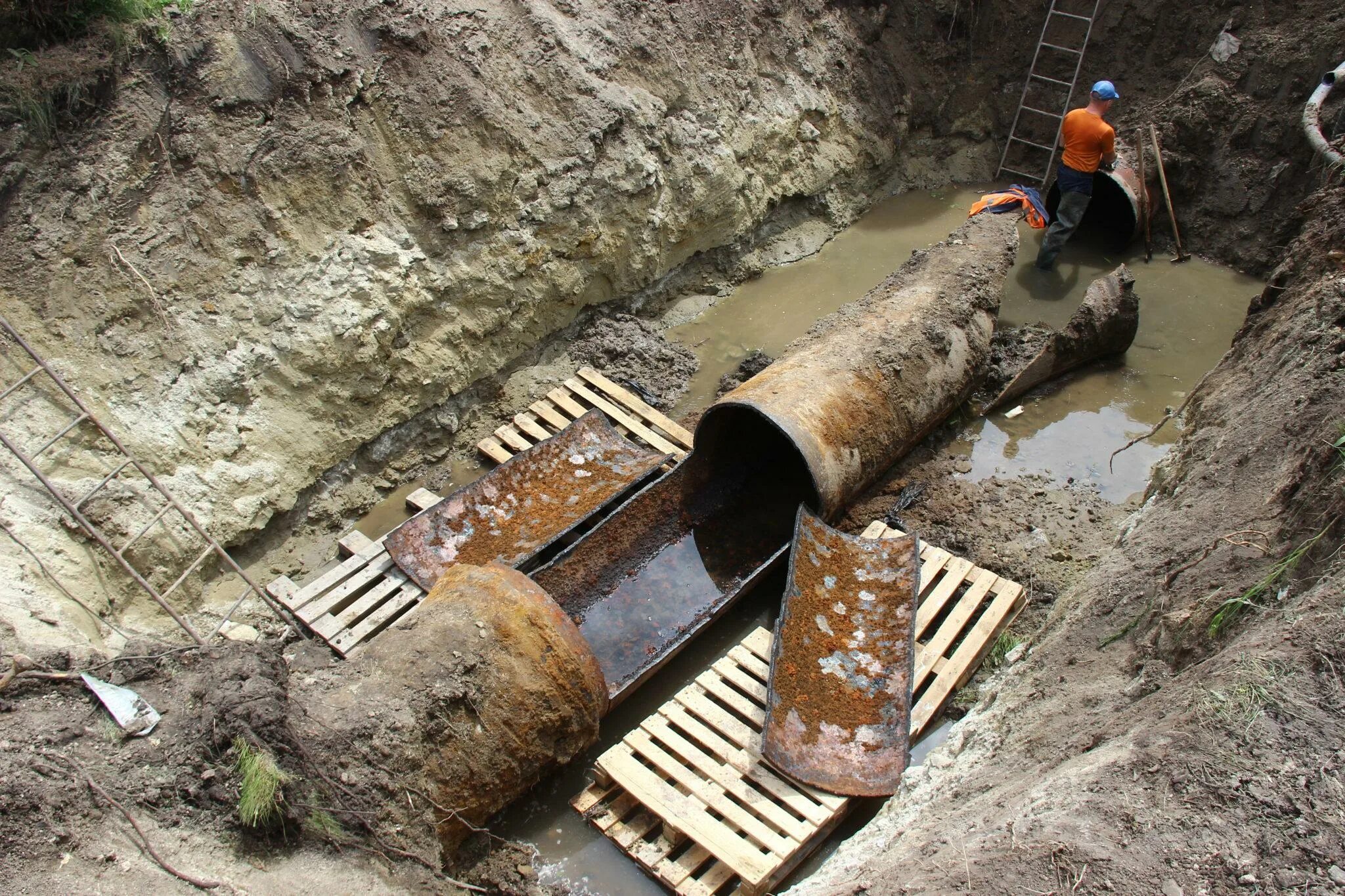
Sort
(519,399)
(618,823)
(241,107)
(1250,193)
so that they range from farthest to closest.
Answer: (1250,193) → (519,399) → (241,107) → (618,823)

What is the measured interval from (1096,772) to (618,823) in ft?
6.91

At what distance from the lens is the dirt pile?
243cm

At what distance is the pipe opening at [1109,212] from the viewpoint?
724cm

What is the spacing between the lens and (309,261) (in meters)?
5.04

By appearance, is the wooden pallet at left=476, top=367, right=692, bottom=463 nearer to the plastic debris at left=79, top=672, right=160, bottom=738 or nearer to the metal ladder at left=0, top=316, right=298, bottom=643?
the metal ladder at left=0, top=316, right=298, bottom=643

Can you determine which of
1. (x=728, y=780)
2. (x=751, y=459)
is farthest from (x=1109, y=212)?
(x=728, y=780)

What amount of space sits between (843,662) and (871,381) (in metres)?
1.69

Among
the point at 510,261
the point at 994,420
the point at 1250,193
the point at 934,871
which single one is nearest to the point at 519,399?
the point at 510,261

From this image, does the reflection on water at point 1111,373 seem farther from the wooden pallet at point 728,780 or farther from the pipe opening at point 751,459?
the wooden pallet at point 728,780

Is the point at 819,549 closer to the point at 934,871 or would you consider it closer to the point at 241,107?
the point at 934,871

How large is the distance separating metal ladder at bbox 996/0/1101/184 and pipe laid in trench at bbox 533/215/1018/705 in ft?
9.37

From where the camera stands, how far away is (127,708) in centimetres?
317

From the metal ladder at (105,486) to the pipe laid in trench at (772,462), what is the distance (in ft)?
5.55

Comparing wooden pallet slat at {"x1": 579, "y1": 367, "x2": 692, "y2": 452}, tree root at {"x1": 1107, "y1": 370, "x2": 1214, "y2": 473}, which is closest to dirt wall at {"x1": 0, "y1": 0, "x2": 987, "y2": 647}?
wooden pallet slat at {"x1": 579, "y1": 367, "x2": 692, "y2": 452}
